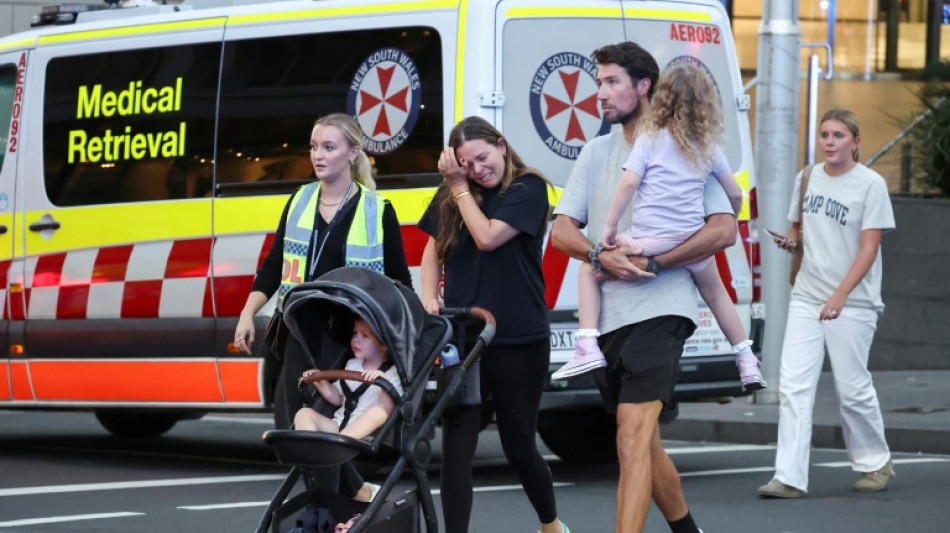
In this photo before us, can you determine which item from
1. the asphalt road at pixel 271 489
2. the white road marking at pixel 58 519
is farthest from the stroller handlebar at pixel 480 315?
the white road marking at pixel 58 519

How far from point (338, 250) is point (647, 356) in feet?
4.27

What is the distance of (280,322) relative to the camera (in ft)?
22.7

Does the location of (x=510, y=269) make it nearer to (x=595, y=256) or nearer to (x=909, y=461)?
(x=595, y=256)

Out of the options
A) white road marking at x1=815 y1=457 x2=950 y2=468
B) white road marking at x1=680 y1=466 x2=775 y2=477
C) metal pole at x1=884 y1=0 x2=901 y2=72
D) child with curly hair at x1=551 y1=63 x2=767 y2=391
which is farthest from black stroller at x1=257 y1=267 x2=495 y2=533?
metal pole at x1=884 y1=0 x2=901 y2=72

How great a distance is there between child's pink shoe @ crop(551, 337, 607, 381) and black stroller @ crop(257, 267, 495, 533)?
455 mm

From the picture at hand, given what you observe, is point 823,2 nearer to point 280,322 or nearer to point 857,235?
point 857,235

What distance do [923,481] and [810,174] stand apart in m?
1.68

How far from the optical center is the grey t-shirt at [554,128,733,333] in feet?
21.3

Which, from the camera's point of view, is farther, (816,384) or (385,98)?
(385,98)

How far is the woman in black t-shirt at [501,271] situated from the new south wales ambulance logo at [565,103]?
2001 millimetres

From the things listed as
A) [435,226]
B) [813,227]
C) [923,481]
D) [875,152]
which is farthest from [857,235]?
[875,152]

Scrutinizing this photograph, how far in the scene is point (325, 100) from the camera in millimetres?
9406

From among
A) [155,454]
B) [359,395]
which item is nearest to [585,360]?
[359,395]

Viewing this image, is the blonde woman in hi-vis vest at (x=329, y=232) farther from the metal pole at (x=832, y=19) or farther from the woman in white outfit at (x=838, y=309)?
the metal pole at (x=832, y=19)
